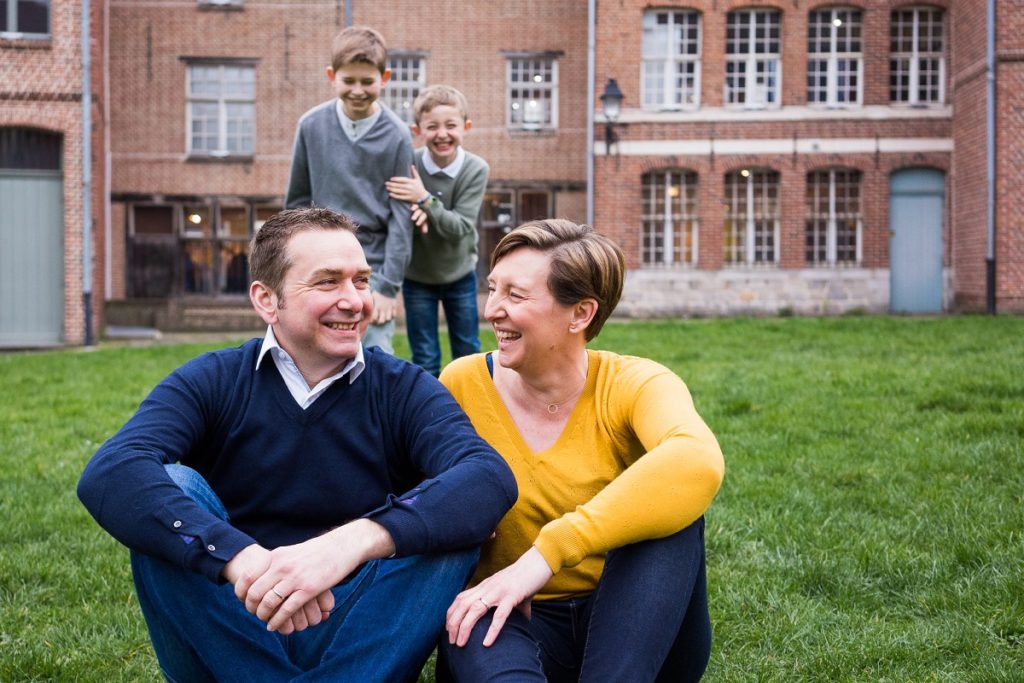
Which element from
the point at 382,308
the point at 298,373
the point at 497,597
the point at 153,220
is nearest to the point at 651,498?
the point at 497,597

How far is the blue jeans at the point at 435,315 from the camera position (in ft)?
19.8

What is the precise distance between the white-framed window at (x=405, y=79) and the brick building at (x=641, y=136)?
0.05 metres

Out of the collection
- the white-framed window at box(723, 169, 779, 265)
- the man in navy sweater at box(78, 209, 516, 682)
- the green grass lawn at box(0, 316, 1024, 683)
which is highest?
the white-framed window at box(723, 169, 779, 265)

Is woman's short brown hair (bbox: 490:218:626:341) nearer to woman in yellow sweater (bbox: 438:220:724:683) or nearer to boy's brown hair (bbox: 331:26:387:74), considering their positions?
woman in yellow sweater (bbox: 438:220:724:683)

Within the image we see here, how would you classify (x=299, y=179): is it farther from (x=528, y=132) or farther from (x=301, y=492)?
(x=528, y=132)

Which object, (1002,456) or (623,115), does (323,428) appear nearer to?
(1002,456)

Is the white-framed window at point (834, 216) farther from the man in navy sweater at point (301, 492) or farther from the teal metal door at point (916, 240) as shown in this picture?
the man in navy sweater at point (301, 492)

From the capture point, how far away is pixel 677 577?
248 cm

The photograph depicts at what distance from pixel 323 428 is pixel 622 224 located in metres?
20.8

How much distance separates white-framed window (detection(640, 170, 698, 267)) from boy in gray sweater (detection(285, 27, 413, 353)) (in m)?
Answer: 18.8

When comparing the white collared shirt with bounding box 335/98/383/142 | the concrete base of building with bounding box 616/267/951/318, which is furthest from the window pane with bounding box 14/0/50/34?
the white collared shirt with bounding box 335/98/383/142

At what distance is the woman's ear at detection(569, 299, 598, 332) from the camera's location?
2.88 metres

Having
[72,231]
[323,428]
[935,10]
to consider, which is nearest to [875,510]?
[323,428]

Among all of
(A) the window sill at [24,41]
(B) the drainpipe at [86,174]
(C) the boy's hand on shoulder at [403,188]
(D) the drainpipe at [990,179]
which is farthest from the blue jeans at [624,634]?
(D) the drainpipe at [990,179]
